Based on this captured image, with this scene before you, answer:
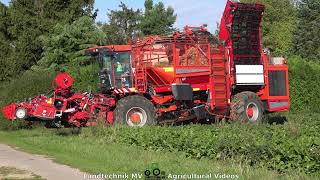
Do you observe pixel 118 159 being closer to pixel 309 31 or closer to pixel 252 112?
pixel 252 112

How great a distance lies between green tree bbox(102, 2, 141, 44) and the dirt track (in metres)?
52.2

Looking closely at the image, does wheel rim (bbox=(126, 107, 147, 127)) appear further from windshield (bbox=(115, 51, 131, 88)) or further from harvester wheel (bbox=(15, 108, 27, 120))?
harvester wheel (bbox=(15, 108, 27, 120))

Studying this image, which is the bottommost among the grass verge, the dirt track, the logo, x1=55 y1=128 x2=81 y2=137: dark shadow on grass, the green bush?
the dirt track

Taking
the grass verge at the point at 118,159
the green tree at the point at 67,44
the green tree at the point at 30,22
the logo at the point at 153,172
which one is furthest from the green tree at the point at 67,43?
the logo at the point at 153,172

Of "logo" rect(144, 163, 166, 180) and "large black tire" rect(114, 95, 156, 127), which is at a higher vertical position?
"large black tire" rect(114, 95, 156, 127)

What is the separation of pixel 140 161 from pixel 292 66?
22.4 metres

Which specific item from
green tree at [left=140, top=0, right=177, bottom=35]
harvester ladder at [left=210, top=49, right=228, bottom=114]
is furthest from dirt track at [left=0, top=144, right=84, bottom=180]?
green tree at [left=140, top=0, right=177, bottom=35]

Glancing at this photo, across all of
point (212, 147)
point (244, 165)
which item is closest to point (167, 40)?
point (212, 147)

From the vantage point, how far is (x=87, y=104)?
68.8ft

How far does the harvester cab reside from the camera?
864 inches

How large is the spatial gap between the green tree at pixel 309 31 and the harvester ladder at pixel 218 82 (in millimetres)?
39980

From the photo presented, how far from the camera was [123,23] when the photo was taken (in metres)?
69.6

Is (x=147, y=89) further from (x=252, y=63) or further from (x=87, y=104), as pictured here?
(x=252, y=63)

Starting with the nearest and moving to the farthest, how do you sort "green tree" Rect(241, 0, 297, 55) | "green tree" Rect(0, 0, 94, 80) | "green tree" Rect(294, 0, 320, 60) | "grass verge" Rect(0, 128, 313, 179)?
"grass verge" Rect(0, 128, 313, 179) < "green tree" Rect(0, 0, 94, 80) < "green tree" Rect(294, 0, 320, 60) < "green tree" Rect(241, 0, 297, 55)
